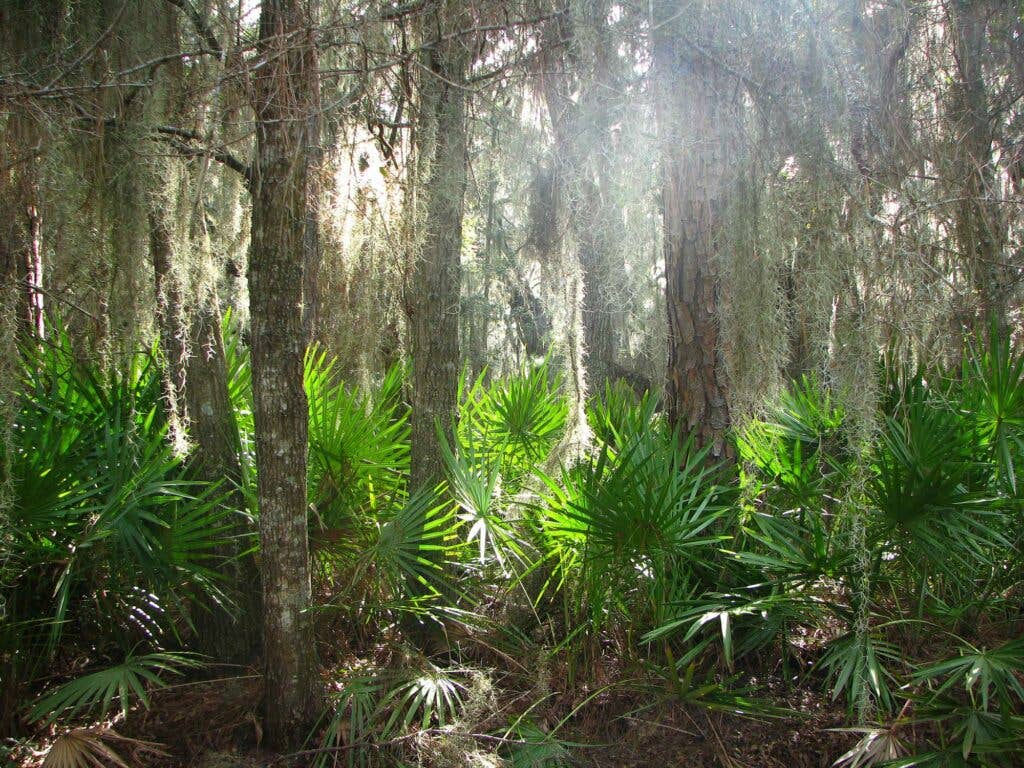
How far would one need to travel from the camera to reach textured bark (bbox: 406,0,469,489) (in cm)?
405

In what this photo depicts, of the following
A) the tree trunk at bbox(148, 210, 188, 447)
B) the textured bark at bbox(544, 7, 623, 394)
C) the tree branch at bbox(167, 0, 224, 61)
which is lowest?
the tree trunk at bbox(148, 210, 188, 447)

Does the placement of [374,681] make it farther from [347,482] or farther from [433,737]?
[347,482]

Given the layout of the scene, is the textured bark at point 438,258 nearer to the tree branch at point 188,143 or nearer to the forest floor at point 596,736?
the tree branch at point 188,143

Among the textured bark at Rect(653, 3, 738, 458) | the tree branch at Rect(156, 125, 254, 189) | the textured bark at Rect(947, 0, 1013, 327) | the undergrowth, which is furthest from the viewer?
the textured bark at Rect(947, 0, 1013, 327)

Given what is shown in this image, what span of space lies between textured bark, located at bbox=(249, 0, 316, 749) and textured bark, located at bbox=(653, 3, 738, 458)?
1.92 metres

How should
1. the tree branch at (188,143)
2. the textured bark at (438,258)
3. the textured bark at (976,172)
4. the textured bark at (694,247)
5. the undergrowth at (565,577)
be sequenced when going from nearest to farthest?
the undergrowth at (565,577) < the tree branch at (188,143) < the textured bark at (694,247) < the textured bark at (438,258) < the textured bark at (976,172)

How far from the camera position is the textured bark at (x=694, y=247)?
12.6 feet

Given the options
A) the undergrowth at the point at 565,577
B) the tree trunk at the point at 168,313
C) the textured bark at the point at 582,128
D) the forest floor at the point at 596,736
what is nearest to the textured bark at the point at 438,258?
the undergrowth at the point at 565,577

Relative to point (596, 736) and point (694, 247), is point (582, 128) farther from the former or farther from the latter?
point (596, 736)

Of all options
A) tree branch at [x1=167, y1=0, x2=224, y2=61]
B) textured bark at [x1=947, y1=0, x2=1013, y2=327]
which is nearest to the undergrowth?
textured bark at [x1=947, y1=0, x2=1013, y2=327]

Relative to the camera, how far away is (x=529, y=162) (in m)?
4.34

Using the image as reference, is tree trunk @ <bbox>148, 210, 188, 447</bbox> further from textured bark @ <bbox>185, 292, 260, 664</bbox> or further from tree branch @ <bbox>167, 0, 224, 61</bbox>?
tree branch @ <bbox>167, 0, 224, 61</bbox>

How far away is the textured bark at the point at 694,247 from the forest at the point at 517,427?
2cm

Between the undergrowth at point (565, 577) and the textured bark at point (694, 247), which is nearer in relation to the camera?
the undergrowth at point (565, 577)
